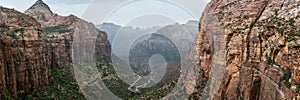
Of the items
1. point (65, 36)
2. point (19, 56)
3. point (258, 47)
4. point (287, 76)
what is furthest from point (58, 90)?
point (287, 76)

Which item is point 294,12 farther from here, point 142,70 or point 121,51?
point 121,51

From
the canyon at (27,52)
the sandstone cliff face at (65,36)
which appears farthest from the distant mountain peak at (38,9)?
the canyon at (27,52)

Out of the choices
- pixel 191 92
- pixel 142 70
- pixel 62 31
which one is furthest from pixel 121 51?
pixel 191 92

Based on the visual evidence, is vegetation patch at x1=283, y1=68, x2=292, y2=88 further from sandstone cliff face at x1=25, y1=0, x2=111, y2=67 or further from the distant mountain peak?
the distant mountain peak

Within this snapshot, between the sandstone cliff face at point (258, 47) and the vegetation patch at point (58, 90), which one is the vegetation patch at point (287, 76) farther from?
the vegetation patch at point (58, 90)

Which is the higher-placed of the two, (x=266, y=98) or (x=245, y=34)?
(x=245, y=34)

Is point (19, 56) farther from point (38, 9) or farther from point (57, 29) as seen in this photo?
point (38, 9)
